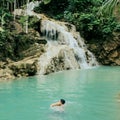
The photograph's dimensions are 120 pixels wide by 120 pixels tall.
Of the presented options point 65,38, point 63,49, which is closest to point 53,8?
point 65,38

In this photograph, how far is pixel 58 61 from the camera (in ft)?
78.4

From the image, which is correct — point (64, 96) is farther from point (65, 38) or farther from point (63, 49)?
point (65, 38)

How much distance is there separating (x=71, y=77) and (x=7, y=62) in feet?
13.3

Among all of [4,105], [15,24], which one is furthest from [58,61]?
[4,105]

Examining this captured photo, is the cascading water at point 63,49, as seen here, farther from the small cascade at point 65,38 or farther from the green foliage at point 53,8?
the green foliage at point 53,8

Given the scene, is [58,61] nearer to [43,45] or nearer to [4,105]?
[43,45]

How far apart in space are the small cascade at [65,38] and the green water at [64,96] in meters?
5.00

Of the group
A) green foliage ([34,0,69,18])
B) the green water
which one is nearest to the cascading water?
the green water

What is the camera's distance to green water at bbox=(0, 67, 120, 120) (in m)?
12.2

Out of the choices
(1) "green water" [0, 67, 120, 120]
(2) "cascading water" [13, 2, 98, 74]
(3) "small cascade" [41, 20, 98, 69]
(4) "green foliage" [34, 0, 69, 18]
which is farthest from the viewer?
(4) "green foliage" [34, 0, 69, 18]

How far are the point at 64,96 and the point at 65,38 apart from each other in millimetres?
12760

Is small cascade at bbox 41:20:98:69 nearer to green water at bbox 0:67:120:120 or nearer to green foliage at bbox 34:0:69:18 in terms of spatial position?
green water at bbox 0:67:120:120

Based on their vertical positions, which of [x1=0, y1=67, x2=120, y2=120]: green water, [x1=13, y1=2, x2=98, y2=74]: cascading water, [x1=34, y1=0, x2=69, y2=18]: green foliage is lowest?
[x1=0, y1=67, x2=120, y2=120]: green water

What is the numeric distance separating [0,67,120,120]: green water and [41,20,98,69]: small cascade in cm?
500
